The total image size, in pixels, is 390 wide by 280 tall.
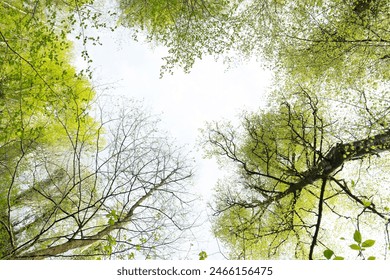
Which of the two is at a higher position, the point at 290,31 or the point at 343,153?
the point at 290,31

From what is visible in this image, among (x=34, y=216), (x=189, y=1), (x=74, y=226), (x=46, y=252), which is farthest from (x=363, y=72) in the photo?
(x=34, y=216)

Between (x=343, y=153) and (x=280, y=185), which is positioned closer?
(x=343, y=153)

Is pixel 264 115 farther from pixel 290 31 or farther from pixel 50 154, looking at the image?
pixel 50 154

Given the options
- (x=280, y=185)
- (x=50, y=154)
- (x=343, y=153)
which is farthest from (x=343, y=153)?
(x=50, y=154)

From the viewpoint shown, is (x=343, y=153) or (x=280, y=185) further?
(x=280, y=185)

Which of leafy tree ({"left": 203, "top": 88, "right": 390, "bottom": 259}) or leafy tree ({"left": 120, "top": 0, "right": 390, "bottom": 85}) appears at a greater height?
leafy tree ({"left": 120, "top": 0, "right": 390, "bottom": 85})

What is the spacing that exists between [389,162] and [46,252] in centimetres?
836

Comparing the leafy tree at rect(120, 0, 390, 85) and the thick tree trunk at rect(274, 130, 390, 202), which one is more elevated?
the leafy tree at rect(120, 0, 390, 85)

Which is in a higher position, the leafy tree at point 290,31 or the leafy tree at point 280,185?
the leafy tree at point 290,31

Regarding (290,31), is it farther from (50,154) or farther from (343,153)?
(50,154)

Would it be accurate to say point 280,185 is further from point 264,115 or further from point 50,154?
point 50,154

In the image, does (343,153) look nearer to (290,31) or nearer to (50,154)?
(290,31)

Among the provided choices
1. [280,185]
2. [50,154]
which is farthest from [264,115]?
[50,154]

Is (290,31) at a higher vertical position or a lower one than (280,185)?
higher
